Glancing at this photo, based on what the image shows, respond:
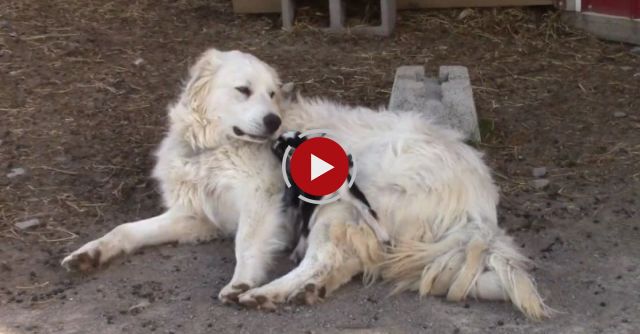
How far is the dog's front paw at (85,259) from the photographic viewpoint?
13.0ft

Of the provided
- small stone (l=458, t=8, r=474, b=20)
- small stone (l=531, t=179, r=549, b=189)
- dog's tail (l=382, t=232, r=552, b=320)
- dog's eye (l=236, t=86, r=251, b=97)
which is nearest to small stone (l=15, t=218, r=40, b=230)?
dog's eye (l=236, t=86, r=251, b=97)

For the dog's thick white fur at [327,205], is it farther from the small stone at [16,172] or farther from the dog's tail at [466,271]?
the small stone at [16,172]

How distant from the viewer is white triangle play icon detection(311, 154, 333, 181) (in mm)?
4133

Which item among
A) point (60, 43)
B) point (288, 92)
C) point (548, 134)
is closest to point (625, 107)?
point (548, 134)

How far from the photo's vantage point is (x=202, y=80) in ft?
14.5

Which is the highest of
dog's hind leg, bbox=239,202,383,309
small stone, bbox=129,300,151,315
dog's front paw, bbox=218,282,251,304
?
dog's hind leg, bbox=239,202,383,309

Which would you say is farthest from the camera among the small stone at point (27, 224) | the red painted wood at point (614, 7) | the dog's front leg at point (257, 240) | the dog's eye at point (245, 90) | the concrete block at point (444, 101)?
the red painted wood at point (614, 7)

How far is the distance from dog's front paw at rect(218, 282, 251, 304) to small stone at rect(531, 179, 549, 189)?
203 cm

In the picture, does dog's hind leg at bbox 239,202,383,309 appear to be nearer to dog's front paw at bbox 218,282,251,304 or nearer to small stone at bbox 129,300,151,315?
dog's front paw at bbox 218,282,251,304

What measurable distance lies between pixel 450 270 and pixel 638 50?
431cm

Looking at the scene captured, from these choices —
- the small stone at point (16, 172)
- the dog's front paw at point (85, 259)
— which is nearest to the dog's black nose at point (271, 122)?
the dog's front paw at point (85, 259)

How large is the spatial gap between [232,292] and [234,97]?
43.6 inches

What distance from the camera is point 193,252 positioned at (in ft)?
14.2
